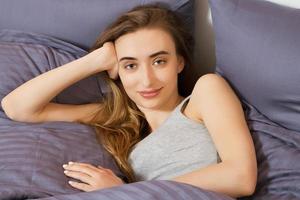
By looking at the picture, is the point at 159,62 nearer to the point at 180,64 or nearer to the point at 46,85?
the point at 180,64

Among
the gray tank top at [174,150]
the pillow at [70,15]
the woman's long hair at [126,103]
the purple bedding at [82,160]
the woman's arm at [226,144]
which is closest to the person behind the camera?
the purple bedding at [82,160]

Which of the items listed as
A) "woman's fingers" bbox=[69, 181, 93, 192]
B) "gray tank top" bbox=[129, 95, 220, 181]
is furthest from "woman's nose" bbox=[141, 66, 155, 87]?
"woman's fingers" bbox=[69, 181, 93, 192]

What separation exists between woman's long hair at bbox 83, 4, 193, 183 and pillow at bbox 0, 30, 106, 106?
6 centimetres

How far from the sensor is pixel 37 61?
1.40 metres

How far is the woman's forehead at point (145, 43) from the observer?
49.4 inches

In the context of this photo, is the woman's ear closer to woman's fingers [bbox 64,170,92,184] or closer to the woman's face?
the woman's face

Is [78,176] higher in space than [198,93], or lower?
lower

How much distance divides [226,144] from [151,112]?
337 mm

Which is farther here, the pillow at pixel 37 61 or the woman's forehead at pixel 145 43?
the pillow at pixel 37 61

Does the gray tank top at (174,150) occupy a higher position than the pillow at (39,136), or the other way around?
the pillow at (39,136)

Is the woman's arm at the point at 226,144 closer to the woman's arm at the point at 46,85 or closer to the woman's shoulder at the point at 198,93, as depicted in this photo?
the woman's shoulder at the point at 198,93

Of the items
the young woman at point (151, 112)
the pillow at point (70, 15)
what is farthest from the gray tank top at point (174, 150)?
the pillow at point (70, 15)

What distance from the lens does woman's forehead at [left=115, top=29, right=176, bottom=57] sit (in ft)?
4.11

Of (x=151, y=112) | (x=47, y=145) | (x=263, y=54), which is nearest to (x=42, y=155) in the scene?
(x=47, y=145)
